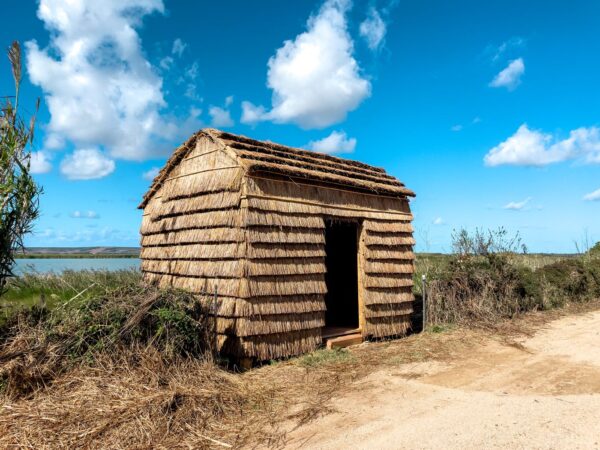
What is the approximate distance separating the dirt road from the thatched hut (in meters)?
1.91

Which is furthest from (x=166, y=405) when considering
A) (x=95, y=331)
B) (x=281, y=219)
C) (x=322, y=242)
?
(x=322, y=242)

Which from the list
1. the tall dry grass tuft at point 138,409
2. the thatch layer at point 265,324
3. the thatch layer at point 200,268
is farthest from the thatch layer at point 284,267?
the tall dry grass tuft at point 138,409

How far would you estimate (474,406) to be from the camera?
18.4 ft

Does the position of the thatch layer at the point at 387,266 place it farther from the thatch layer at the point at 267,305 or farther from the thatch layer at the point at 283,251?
the thatch layer at the point at 267,305

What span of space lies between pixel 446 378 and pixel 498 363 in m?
1.48

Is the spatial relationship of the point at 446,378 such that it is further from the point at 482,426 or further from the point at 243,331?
the point at 243,331

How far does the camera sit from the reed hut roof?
26.2 ft

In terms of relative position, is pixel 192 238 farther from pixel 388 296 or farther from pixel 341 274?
pixel 341 274

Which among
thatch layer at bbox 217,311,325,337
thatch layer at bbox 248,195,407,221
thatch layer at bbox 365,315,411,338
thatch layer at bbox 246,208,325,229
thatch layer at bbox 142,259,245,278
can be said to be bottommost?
thatch layer at bbox 365,315,411,338

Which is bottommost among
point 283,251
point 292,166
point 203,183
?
point 283,251

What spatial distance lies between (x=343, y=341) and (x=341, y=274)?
3.19 meters

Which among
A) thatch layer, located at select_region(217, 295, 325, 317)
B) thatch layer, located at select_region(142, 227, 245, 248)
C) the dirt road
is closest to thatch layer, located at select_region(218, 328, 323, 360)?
thatch layer, located at select_region(217, 295, 325, 317)

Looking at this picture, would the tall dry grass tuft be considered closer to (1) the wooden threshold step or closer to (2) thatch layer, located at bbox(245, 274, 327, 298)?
(2) thatch layer, located at bbox(245, 274, 327, 298)

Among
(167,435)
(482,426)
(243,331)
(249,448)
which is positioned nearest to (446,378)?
(482,426)
